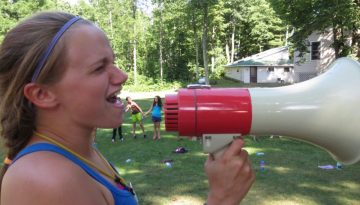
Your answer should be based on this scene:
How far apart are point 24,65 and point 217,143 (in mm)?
809

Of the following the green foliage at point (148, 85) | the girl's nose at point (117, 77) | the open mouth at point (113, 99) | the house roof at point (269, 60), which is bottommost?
the green foliage at point (148, 85)

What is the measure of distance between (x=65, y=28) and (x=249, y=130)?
33.5 inches

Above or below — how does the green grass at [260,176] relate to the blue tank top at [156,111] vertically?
below

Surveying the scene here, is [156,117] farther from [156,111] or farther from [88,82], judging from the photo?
[88,82]

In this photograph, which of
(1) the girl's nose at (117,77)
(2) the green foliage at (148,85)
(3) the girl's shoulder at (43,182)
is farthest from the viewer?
(2) the green foliage at (148,85)

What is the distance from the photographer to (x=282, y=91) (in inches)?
67.1

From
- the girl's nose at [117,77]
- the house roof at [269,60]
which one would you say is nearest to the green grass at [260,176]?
the girl's nose at [117,77]

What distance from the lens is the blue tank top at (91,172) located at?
1258mm

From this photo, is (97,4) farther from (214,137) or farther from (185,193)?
(214,137)

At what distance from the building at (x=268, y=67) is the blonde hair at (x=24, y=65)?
163 feet

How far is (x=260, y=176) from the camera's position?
756cm

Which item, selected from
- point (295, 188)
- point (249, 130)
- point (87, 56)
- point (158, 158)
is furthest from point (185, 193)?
point (87, 56)

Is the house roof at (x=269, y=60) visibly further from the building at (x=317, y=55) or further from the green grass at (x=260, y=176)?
the green grass at (x=260, y=176)

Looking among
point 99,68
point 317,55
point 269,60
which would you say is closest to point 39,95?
point 99,68
